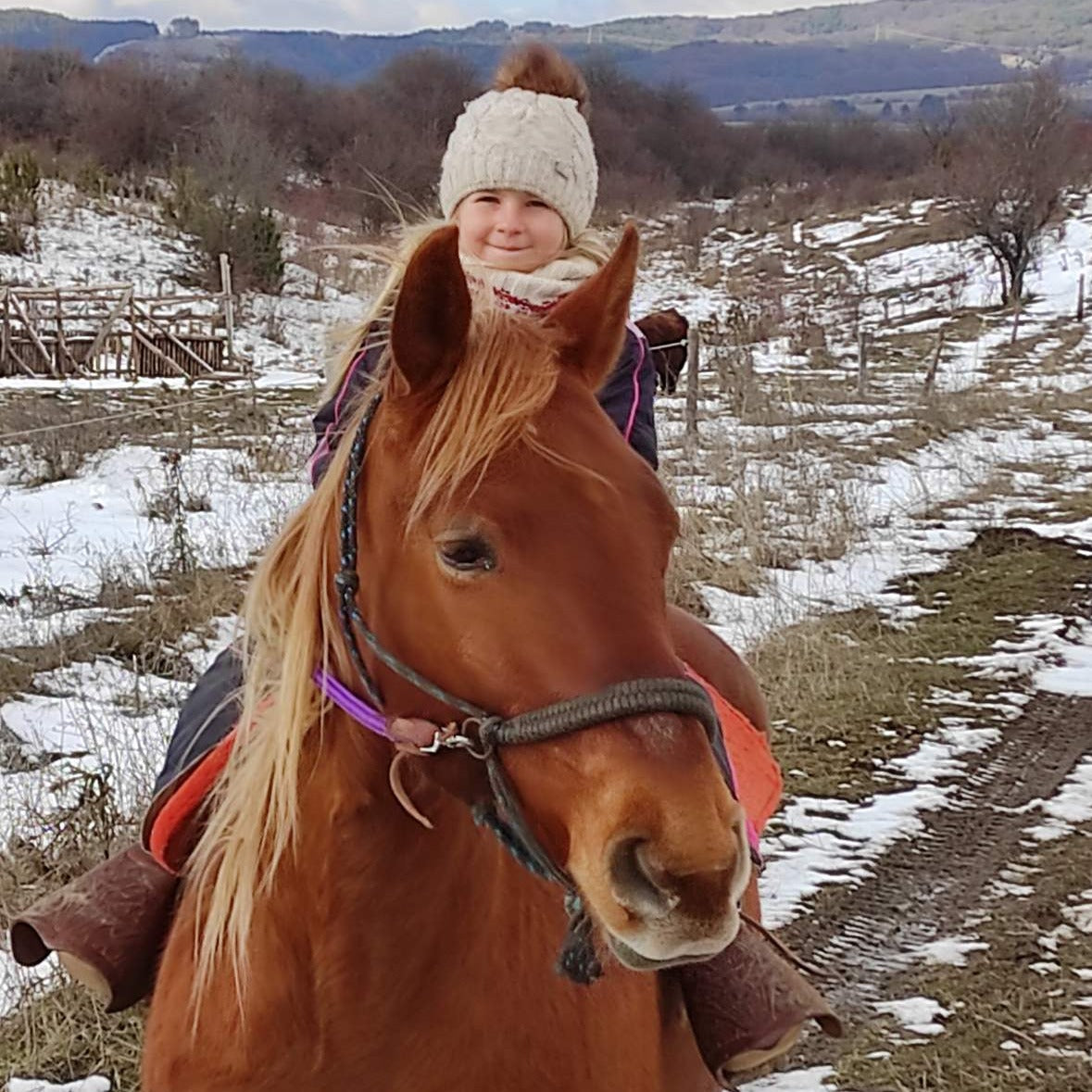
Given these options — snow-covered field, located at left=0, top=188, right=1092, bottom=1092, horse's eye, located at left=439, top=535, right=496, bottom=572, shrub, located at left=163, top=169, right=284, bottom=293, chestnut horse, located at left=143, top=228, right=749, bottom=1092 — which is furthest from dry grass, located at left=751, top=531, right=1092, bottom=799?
shrub, located at left=163, top=169, right=284, bottom=293

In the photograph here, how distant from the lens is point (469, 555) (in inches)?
65.3

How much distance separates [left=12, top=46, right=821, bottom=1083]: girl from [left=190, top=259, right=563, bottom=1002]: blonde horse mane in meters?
0.15

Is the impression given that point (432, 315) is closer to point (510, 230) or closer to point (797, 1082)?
point (510, 230)

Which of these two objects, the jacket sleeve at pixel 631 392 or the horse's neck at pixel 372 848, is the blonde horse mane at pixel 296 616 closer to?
the horse's neck at pixel 372 848

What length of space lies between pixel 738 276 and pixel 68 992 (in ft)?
99.6

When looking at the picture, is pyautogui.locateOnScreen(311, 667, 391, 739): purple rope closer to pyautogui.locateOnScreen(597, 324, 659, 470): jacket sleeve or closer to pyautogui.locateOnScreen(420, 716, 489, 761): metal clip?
pyautogui.locateOnScreen(420, 716, 489, 761): metal clip

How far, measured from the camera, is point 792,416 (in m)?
13.0

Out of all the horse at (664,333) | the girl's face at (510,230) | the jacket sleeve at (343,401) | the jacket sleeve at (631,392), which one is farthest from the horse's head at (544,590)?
the horse at (664,333)

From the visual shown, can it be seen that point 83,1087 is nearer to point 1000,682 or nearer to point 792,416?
point 1000,682

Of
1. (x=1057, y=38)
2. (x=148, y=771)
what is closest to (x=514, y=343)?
(x=148, y=771)

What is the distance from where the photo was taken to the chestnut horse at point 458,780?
157 cm

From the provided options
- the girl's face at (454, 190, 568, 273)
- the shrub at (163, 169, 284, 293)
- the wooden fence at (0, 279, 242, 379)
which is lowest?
the wooden fence at (0, 279, 242, 379)

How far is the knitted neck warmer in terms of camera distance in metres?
2.53

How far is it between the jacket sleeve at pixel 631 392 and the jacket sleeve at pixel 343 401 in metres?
0.53
